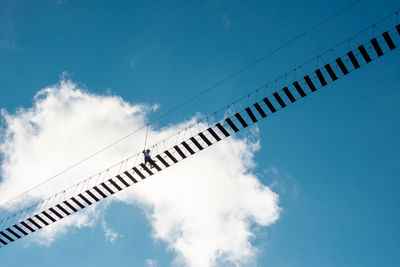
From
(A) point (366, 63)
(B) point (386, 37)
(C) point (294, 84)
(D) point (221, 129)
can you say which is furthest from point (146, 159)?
(B) point (386, 37)

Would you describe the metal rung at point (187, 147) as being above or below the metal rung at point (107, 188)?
above

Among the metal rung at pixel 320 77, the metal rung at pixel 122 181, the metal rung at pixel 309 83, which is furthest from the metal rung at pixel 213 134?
the metal rung at pixel 320 77

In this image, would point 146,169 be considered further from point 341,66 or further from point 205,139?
point 341,66

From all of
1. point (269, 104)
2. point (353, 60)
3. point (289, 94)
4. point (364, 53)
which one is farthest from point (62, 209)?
point (364, 53)

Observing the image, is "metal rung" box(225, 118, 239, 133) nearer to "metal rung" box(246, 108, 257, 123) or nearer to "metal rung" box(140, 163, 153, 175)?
"metal rung" box(246, 108, 257, 123)

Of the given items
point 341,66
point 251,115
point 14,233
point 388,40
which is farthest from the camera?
point 14,233

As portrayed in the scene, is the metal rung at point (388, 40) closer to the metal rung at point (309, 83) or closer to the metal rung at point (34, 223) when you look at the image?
the metal rung at point (309, 83)

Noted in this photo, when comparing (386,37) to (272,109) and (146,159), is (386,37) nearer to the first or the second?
(272,109)

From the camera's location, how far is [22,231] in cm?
2172

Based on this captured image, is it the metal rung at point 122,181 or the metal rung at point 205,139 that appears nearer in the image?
the metal rung at point 205,139

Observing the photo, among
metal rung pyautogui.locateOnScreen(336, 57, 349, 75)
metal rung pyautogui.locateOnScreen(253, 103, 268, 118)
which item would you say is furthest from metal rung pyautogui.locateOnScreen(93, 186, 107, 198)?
metal rung pyautogui.locateOnScreen(336, 57, 349, 75)

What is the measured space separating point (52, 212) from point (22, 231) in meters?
2.37

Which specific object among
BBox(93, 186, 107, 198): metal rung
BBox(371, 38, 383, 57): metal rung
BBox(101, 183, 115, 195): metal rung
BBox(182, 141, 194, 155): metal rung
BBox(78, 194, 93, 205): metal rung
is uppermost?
BBox(371, 38, 383, 57): metal rung

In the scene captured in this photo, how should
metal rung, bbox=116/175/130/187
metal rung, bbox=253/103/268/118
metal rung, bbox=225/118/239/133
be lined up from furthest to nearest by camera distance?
metal rung, bbox=116/175/130/187
metal rung, bbox=225/118/239/133
metal rung, bbox=253/103/268/118
